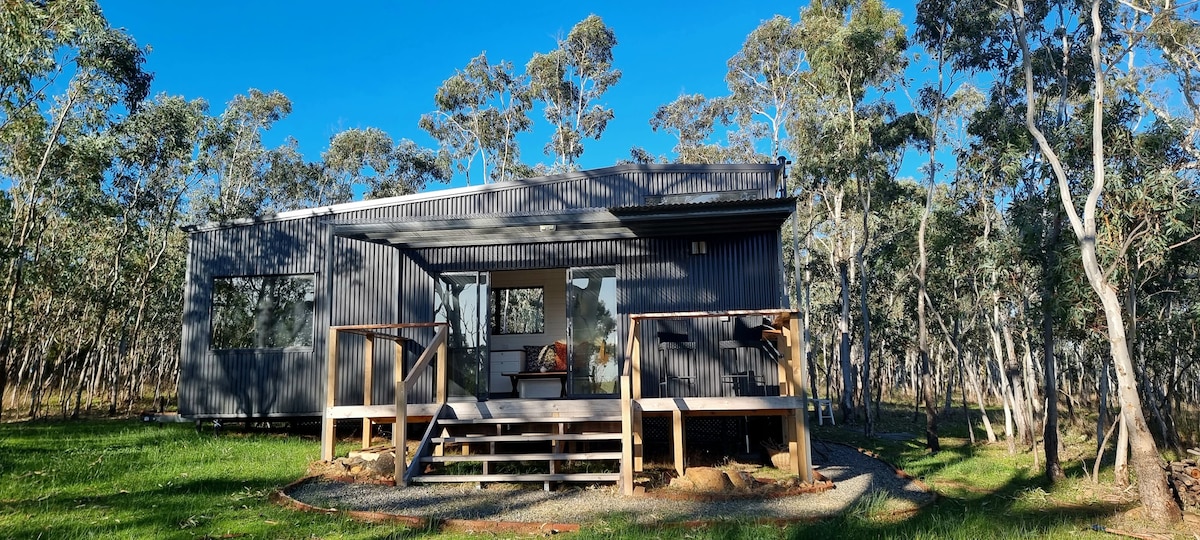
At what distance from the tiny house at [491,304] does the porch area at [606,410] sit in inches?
1.2

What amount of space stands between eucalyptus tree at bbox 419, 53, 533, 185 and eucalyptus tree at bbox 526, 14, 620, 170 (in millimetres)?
857

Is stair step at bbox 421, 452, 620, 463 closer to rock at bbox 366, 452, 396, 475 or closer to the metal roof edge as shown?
rock at bbox 366, 452, 396, 475

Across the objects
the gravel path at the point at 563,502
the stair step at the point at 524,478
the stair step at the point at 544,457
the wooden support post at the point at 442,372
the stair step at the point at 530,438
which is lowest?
the gravel path at the point at 563,502

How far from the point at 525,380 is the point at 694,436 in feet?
7.97

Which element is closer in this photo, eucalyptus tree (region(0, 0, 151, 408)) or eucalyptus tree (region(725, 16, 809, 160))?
eucalyptus tree (region(0, 0, 151, 408))

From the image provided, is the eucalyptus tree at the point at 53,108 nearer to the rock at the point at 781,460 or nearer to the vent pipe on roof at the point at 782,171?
Answer: the vent pipe on roof at the point at 782,171

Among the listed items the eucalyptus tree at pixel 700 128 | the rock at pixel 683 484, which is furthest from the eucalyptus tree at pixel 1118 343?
the eucalyptus tree at pixel 700 128

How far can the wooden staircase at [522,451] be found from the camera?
7.14 metres

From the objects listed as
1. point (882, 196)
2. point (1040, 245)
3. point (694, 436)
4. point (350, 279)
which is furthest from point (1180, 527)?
point (882, 196)

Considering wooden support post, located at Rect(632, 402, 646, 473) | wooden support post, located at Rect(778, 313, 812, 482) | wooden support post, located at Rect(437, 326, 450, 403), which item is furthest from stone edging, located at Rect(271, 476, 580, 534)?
wooden support post, located at Rect(778, 313, 812, 482)

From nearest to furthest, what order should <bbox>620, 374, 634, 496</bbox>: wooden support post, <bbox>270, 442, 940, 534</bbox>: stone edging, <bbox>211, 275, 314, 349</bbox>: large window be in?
1. <bbox>270, 442, 940, 534</bbox>: stone edging
2. <bbox>620, 374, 634, 496</bbox>: wooden support post
3. <bbox>211, 275, 314, 349</bbox>: large window

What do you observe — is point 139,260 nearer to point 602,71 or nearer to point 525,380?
point 525,380

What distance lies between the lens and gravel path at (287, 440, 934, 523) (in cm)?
596

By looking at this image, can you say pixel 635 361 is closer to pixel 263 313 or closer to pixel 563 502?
pixel 563 502
